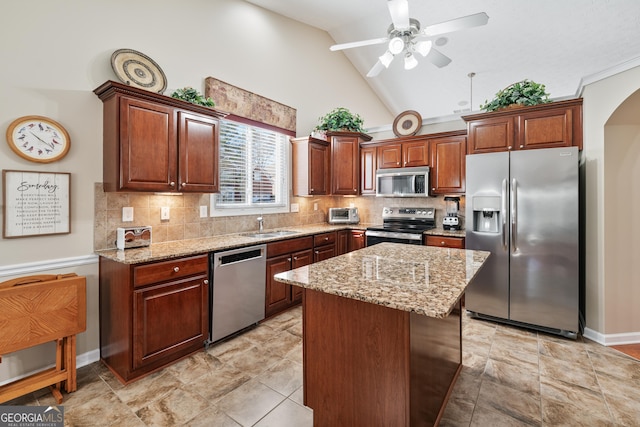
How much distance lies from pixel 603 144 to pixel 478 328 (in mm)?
2154

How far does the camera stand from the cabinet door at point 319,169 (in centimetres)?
434

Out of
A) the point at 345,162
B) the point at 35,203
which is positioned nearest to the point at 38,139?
the point at 35,203

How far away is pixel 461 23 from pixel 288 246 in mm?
2701

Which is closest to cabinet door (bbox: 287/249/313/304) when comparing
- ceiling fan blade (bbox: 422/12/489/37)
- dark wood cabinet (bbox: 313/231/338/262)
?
dark wood cabinet (bbox: 313/231/338/262)

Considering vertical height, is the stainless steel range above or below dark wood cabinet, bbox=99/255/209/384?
above

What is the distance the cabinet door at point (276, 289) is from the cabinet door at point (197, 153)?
1.04m

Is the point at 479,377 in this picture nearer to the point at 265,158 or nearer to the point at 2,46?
the point at 265,158

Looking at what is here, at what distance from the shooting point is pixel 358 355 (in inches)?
57.1

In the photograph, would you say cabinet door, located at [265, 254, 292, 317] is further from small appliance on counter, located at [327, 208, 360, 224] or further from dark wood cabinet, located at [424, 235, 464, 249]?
dark wood cabinet, located at [424, 235, 464, 249]

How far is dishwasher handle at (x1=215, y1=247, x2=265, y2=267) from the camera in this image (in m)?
2.70

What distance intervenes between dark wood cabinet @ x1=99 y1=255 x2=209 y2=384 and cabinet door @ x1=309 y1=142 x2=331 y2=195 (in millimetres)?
2175

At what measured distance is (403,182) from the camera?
14.1 feet

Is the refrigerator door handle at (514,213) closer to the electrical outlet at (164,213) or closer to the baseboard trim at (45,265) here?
the electrical outlet at (164,213)

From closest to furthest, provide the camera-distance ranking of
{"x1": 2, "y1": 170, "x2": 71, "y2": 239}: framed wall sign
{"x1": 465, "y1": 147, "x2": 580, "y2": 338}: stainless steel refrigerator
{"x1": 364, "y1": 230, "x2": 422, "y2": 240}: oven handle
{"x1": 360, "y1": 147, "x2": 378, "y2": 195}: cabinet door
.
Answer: {"x1": 2, "y1": 170, "x2": 71, "y2": 239}: framed wall sign → {"x1": 465, "y1": 147, "x2": 580, "y2": 338}: stainless steel refrigerator → {"x1": 364, "y1": 230, "x2": 422, "y2": 240}: oven handle → {"x1": 360, "y1": 147, "x2": 378, "y2": 195}: cabinet door
